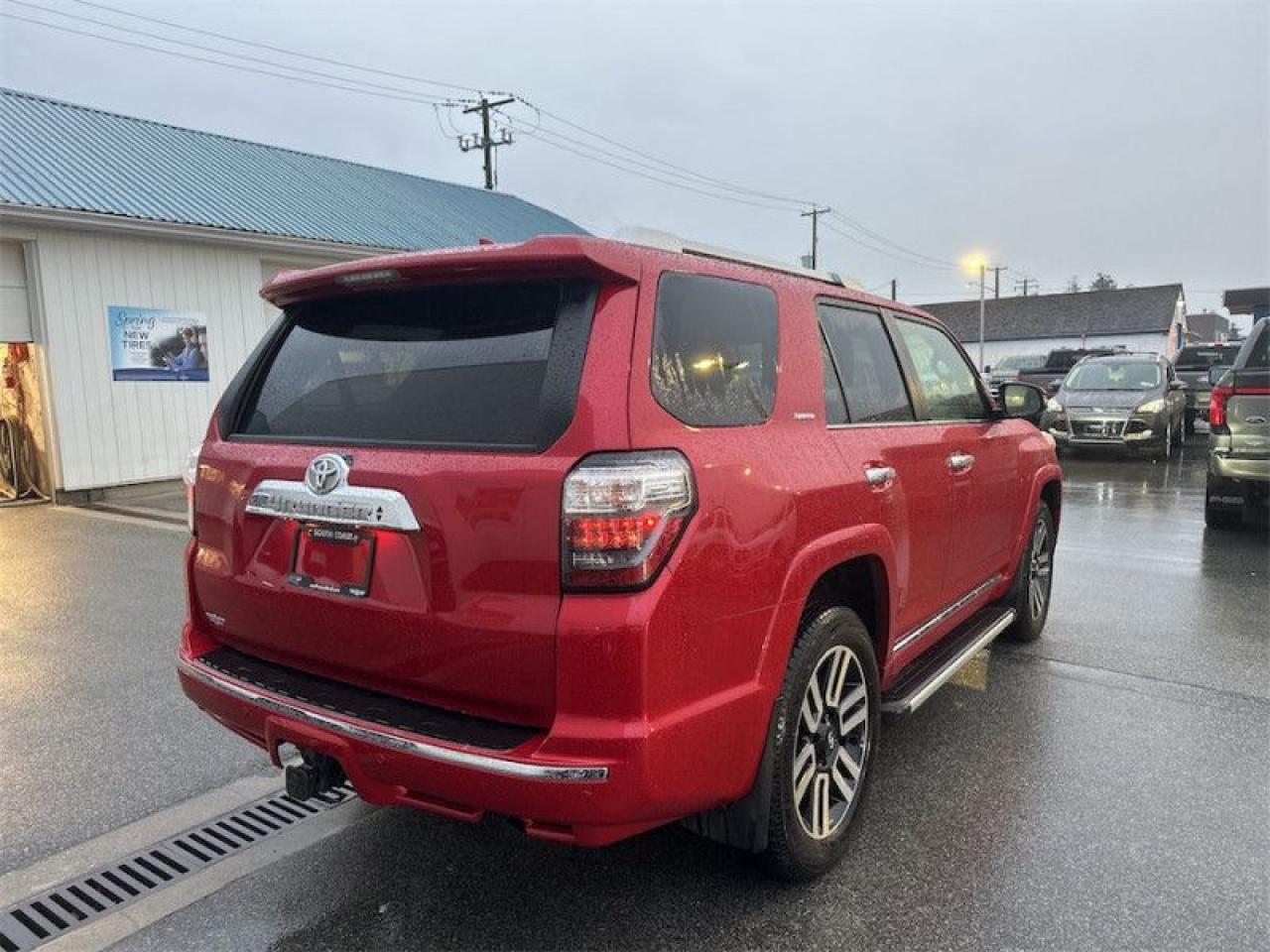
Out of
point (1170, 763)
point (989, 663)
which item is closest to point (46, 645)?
point (989, 663)

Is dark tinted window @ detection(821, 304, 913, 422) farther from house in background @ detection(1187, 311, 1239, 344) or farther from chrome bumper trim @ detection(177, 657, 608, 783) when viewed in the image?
house in background @ detection(1187, 311, 1239, 344)

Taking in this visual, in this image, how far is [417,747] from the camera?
87.7 inches

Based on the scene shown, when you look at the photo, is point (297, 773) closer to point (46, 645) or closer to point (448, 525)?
point (448, 525)

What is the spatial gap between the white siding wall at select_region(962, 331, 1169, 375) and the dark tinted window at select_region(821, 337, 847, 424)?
53.9 meters

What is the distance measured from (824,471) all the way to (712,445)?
0.57 metres

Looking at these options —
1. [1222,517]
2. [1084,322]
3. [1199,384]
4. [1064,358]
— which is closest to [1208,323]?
[1084,322]

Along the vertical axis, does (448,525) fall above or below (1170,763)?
above

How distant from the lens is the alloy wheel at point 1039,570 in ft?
16.7

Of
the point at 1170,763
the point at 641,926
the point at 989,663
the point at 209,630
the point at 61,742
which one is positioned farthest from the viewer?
the point at 989,663

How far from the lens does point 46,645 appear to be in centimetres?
536

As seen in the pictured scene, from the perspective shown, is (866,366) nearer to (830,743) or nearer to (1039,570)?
(830,743)

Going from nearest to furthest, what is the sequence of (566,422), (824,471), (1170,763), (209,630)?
1. (566,422)
2. (824,471)
3. (209,630)
4. (1170,763)

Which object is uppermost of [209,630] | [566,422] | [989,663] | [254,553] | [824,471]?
[566,422]

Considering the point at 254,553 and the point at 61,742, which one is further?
the point at 61,742
